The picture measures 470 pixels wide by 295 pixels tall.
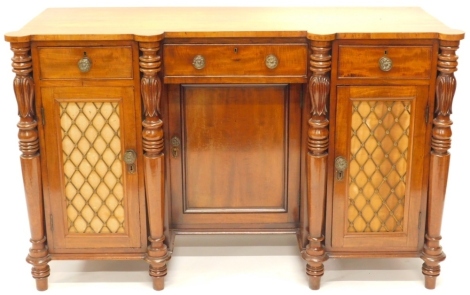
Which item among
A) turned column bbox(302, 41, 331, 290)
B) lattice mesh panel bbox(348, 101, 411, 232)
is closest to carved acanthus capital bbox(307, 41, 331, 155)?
turned column bbox(302, 41, 331, 290)

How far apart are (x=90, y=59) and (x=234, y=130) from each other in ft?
2.10

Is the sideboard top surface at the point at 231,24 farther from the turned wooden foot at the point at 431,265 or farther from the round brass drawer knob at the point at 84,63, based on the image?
the turned wooden foot at the point at 431,265

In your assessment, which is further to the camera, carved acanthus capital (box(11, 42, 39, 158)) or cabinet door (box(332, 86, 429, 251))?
A: cabinet door (box(332, 86, 429, 251))

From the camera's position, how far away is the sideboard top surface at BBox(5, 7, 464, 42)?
3047 mm

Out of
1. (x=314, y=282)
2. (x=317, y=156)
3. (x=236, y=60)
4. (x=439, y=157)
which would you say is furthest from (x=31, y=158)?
(x=439, y=157)

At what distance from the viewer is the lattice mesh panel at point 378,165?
10.4ft

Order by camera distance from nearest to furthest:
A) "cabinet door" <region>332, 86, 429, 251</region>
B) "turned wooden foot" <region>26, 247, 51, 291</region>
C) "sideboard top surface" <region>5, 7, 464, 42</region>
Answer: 1. "sideboard top surface" <region>5, 7, 464, 42</region>
2. "cabinet door" <region>332, 86, 429, 251</region>
3. "turned wooden foot" <region>26, 247, 51, 291</region>

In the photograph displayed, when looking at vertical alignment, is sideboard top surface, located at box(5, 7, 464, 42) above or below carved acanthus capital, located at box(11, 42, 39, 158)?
above

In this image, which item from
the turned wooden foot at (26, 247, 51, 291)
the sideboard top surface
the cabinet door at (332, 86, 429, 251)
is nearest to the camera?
the sideboard top surface

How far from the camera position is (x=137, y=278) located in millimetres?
3480

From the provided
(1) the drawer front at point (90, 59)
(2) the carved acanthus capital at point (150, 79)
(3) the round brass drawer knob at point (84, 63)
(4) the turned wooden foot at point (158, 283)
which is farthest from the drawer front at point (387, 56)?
(4) the turned wooden foot at point (158, 283)

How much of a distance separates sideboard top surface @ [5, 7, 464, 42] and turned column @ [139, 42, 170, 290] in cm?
9

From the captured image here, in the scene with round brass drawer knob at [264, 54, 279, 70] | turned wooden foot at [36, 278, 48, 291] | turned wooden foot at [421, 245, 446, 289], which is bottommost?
turned wooden foot at [36, 278, 48, 291]

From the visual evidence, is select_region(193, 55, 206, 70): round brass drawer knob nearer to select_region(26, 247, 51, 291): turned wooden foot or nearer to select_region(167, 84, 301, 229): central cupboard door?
select_region(167, 84, 301, 229): central cupboard door
